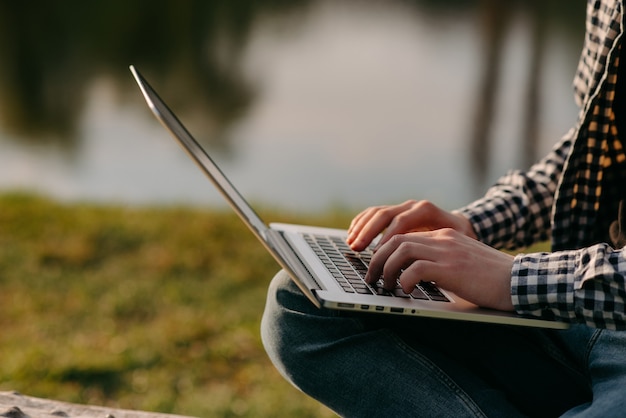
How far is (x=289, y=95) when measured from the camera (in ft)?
25.1

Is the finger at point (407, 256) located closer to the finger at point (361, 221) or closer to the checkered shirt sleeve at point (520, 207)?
the finger at point (361, 221)

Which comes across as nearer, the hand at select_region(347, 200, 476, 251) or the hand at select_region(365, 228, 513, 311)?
the hand at select_region(365, 228, 513, 311)

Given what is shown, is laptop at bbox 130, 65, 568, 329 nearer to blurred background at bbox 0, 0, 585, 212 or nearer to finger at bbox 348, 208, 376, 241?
finger at bbox 348, 208, 376, 241

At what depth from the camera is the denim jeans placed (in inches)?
54.6

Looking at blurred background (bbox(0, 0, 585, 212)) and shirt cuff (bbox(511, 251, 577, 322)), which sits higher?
shirt cuff (bbox(511, 251, 577, 322))

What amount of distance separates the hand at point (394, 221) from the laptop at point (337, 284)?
0.06 meters

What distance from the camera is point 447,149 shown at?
21.8 feet

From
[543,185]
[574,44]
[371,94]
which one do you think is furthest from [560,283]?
[574,44]

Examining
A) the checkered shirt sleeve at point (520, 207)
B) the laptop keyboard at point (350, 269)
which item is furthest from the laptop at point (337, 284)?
the checkered shirt sleeve at point (520, 207)

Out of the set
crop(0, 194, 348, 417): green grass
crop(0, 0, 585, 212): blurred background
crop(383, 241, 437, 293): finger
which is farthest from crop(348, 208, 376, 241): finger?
crop(0, 0, 585, 212): blurred background

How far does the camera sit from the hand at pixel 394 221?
163cm

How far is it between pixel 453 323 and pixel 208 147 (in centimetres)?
525

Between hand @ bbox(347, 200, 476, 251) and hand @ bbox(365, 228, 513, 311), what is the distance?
228 mm

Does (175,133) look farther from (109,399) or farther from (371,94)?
(371,94)
